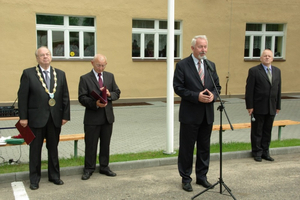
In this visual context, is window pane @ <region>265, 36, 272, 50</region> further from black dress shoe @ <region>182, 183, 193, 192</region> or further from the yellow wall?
black dress shoe @ <region>182, 183, 193, 192</region>

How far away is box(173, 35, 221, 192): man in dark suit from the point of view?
472cm

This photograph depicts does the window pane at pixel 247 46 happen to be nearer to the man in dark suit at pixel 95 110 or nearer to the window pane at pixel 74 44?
the window pane at pixel 74 44

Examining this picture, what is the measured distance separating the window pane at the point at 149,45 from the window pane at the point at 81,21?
2484 millimetres

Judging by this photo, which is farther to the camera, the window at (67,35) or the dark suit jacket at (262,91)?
the window at (67,35)

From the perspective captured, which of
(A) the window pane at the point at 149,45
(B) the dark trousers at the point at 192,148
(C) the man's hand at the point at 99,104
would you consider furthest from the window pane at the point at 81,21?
(B) the dark trousers at the point at 192,148

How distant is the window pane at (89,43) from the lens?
1403 cm

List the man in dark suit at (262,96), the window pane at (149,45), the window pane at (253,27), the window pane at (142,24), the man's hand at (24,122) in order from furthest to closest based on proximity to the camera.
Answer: the window pane at (253,27) → the window pane at (149,45) → the window pane at (142,24) → the man in dark suit at (262,96) → the man's hand at (24,122)

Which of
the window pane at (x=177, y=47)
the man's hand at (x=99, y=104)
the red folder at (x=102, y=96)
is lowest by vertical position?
the man's hand at (x=99, y=104)

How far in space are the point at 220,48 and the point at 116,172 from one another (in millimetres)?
11178

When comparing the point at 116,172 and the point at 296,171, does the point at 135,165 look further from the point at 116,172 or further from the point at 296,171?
the point at 296,171

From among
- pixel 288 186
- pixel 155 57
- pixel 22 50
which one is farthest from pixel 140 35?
pixel 288 186

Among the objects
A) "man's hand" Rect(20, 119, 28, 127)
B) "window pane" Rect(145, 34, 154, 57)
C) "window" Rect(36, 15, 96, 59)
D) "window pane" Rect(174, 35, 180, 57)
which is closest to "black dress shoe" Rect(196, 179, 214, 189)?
"man's hand" Rect(20, 119, 28, 127)

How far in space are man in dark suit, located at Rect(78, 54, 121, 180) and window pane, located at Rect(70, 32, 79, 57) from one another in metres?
8.88

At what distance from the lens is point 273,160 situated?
21.4ft
